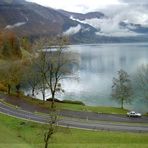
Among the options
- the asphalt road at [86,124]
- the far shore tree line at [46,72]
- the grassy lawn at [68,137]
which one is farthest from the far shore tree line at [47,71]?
the grassy lawn at [68,137]

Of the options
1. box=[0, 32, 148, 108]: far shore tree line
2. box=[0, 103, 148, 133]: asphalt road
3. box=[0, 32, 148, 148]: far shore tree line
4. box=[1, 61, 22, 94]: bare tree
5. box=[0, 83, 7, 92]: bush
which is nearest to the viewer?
box=[0, 103, 148, 133]: asphalt road

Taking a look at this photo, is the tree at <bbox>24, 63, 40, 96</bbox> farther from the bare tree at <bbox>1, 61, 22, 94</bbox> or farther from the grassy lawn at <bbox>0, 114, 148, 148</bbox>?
the grassy lawn at <bbox>0, 114, 148, 148</bbox>

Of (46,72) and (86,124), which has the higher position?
(46,72)

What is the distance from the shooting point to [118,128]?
69625 mm

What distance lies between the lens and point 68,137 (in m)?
61.6

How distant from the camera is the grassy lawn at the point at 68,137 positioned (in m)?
56.1

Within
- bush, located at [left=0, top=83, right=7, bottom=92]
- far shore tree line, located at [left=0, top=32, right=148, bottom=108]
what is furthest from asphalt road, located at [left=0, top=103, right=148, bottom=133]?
bush, located at [left=0, top=83, right=7, bottom=92]

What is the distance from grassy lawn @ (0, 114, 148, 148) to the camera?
56094 mm

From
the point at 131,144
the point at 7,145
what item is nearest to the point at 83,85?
the point at 131,144

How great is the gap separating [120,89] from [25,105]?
29.4 metres

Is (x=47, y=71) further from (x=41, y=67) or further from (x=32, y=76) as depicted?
(x=32, y=76)

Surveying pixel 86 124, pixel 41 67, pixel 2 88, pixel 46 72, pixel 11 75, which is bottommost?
pixel 86 124

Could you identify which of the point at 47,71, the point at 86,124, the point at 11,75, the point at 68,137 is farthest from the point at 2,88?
the point at 68,137

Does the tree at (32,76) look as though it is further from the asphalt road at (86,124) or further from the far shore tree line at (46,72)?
the asphalt road at (86,124)
